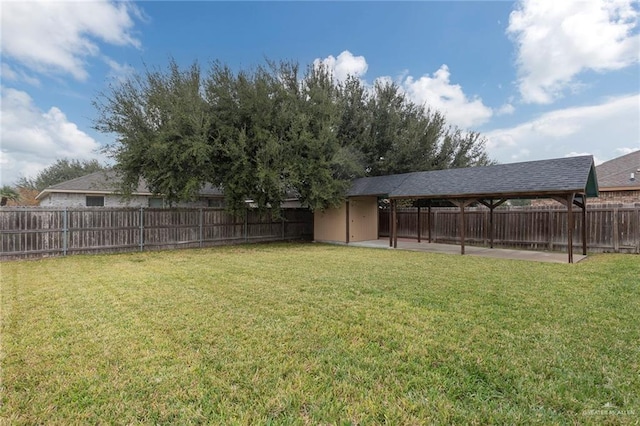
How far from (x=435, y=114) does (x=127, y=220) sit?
18.6 metres

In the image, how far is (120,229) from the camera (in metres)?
10.8

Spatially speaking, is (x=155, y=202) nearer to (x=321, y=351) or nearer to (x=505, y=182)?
(x=505, y=182)

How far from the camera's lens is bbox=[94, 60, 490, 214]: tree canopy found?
1105 centimetres

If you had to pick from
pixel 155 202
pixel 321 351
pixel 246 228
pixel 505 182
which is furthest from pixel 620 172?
pixel 155 202

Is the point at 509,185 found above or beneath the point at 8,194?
beneath

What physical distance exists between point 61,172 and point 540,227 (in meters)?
47.4

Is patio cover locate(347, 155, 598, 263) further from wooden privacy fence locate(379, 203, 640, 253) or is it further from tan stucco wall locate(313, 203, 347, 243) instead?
tan stucco wall locate(313, 203, 347, 243)

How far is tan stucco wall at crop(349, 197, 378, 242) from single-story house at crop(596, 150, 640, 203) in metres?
10.1

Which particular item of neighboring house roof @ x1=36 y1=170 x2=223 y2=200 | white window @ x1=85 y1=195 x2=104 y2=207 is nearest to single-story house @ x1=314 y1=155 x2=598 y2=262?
neighboring house roof @ x1=36 y1=170 x2=223 y2=200

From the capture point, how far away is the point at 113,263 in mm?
8422

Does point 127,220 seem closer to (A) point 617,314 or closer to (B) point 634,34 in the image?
(A) point 617,314

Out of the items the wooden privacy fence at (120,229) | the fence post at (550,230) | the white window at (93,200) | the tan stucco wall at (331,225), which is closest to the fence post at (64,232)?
the wooden privacy fence at (120,229)

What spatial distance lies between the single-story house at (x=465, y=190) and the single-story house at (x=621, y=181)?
5.35 metres

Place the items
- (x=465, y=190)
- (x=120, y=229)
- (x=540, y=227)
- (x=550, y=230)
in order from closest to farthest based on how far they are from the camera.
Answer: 1. (x=465, y=190)
2. (x=120, y=229)
3. (x=550, y=230)
4. (x=540, y=227)
